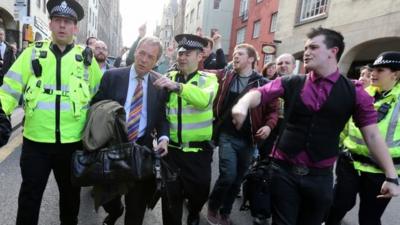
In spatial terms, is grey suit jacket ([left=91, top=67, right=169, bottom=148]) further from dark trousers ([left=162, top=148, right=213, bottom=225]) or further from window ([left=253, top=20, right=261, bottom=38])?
window ([left=253, top=20, right=261, bottom=38])

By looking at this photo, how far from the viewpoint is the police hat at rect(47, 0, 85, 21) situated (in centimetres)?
278

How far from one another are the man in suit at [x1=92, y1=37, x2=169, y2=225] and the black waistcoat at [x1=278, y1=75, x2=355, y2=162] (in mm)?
1101

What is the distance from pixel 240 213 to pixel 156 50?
7.96 ft

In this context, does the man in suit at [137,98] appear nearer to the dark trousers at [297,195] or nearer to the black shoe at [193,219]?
the black shoe at [193,219]

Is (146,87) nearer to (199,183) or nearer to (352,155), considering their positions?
(199,183)

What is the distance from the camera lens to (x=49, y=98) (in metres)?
2.71

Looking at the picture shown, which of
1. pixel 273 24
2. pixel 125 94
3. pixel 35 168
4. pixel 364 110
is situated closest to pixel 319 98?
pixel 364 110

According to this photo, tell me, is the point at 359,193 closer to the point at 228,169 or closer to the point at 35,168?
the point at 228,169

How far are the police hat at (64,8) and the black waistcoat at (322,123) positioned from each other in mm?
1782

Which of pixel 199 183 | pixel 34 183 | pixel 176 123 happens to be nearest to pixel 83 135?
pixel 34 183

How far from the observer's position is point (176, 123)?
3301mm

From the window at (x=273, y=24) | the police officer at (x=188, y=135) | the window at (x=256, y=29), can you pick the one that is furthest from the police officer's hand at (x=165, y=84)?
the window at (x=256, y=29)

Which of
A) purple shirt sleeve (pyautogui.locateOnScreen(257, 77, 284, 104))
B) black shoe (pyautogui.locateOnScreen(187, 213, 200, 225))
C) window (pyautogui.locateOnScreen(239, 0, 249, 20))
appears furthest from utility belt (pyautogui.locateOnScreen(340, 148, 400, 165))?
window (pyautogui.locateOnScreen(239, 0, 249, 20))

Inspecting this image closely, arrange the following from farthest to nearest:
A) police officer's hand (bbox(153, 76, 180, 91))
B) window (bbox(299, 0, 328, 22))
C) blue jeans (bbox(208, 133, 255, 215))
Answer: window (bbox(299, 0, 328, 22)) < blue jeans (bbox(208, 133, 255, 215)) < police officer's hand (bbox(153, 76, 180, 91))
